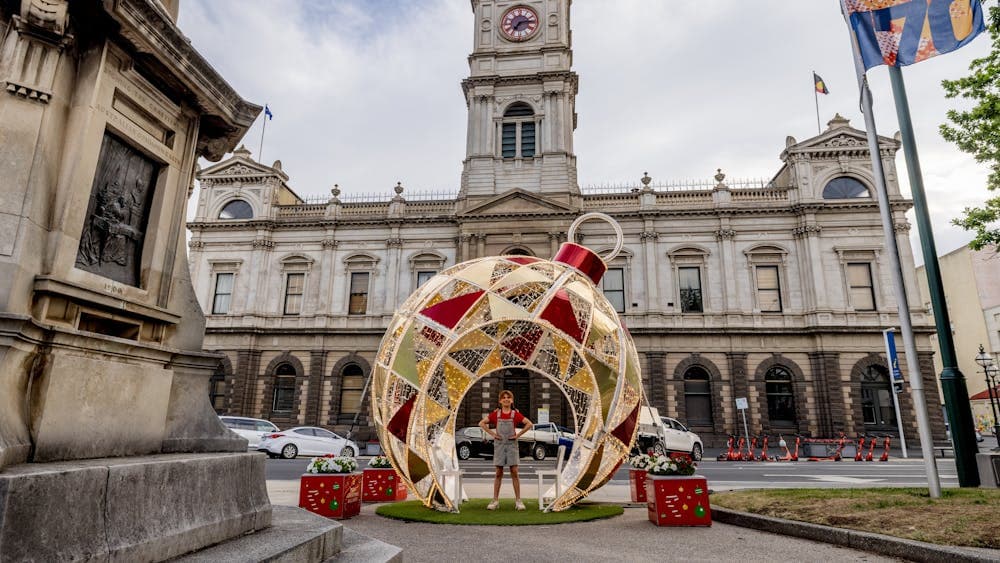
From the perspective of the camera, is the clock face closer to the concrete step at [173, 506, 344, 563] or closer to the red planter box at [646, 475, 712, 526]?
the red planter box at [646, 475, 712, 526]

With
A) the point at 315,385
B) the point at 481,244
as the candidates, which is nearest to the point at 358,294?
the point at 315,385

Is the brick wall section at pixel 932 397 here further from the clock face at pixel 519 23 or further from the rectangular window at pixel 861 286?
the clock face at pixel 519 23

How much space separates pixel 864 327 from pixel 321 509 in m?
27.3

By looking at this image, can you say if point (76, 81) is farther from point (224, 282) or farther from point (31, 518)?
point (224, 282)

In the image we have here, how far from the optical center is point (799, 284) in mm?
27984

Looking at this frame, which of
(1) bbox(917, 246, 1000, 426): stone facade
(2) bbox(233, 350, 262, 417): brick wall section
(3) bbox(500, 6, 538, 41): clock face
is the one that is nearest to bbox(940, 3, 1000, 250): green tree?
(3) bbox(500, 6, 538, 41): clock face

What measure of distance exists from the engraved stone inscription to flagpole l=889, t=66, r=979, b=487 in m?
10.3

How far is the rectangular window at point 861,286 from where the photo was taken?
2744 cm

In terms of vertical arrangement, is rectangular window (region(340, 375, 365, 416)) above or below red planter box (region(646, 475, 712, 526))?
above

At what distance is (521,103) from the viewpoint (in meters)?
31.9

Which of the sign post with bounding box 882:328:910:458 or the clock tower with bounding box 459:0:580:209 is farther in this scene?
the clock tower with bounding box 459:0:580:209

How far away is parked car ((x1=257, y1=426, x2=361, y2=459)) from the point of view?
73.1 feet

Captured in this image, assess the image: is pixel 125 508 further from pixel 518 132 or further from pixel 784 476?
pixel 518 132

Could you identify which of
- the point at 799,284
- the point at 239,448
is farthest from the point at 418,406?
the point at 799,284
